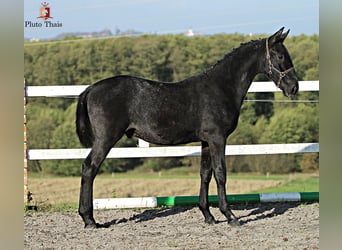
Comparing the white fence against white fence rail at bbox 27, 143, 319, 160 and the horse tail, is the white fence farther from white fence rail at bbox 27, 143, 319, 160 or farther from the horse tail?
the horse tail

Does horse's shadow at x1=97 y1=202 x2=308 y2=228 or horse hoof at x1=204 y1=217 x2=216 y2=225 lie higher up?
horse hoof at x1=204 y1=217 x2=216 y2=225

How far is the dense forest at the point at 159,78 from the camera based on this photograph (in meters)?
14.7

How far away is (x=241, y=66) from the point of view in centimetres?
637

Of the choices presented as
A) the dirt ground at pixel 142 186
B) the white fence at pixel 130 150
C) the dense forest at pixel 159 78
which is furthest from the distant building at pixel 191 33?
the white fence at pixel 130 150

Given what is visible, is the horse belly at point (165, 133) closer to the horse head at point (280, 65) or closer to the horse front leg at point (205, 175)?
the horse front leg at point (205, 175)

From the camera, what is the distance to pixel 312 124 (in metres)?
14.7

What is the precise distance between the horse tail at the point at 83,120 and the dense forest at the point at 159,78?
7854 millimetres

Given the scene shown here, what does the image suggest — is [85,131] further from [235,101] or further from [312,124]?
[312,124]

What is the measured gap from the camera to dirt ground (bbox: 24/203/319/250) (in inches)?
204

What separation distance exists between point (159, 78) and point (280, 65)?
11.3 metres

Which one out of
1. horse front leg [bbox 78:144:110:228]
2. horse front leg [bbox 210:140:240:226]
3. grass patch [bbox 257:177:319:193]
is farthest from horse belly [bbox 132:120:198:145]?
grass patch [bbox 257:177:319:193]
